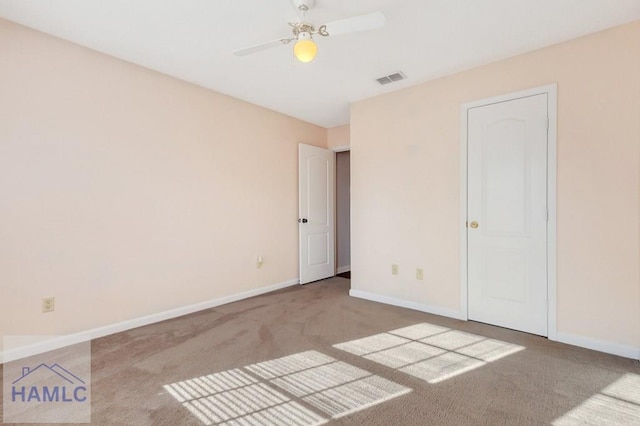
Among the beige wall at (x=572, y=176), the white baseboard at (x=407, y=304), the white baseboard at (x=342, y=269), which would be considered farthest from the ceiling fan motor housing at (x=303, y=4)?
the white baseboard at (x=342, y=269)

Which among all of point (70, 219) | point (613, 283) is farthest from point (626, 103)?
point (70, 219)

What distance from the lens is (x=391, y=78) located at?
325 cm

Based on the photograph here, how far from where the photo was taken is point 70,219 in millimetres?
2584

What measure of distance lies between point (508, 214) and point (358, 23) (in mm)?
2166

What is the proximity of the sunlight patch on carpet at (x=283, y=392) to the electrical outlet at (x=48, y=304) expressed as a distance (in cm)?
134

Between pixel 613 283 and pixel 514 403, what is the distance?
141 centimetres

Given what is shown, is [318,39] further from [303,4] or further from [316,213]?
[316,213]

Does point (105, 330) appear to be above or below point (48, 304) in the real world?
below

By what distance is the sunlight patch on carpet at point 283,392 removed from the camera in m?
1.72

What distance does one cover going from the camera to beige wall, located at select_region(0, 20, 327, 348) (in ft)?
7.72

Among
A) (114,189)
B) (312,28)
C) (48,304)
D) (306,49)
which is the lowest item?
(48,304)

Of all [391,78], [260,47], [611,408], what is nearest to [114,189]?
[260,47]

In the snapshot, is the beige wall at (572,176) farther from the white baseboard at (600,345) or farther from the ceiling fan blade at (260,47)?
the ceiling fan blade at (260,47)

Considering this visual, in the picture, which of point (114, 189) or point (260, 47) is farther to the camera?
point (114, 189)
